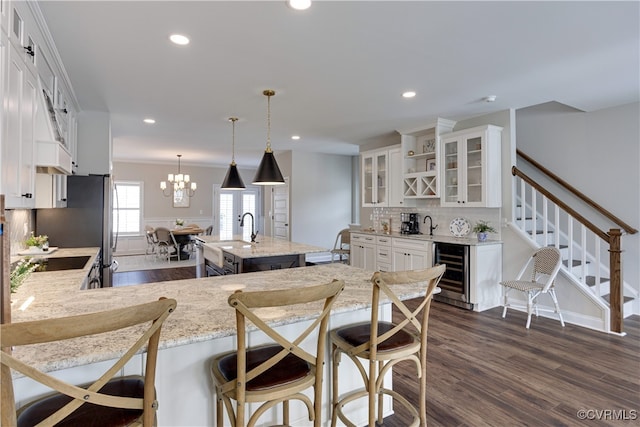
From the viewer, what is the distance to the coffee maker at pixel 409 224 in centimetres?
553

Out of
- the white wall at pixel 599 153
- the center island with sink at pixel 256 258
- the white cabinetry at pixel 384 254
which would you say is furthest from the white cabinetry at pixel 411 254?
the white wall at pixel 599 153

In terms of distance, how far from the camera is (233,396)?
1328 mm

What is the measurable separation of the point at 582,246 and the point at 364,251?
300 centimetres

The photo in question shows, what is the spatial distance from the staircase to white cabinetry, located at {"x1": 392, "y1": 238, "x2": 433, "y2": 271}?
117 centimetres

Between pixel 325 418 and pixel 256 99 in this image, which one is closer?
pixel 325 418

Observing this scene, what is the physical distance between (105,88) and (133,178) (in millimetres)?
6450

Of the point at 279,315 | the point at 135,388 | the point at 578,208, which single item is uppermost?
the point at 578,208

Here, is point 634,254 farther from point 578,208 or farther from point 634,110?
point 634,110

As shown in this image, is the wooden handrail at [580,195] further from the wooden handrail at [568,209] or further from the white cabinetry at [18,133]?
the white cabinetry at [18,133]

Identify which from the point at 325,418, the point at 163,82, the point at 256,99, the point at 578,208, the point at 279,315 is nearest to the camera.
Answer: the point at 279,315

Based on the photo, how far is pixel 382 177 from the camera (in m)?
5.97

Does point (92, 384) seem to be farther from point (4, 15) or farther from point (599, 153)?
point (599, 153)

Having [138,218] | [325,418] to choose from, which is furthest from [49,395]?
[138,218]

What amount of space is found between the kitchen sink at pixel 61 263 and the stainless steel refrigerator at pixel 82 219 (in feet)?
2.42
